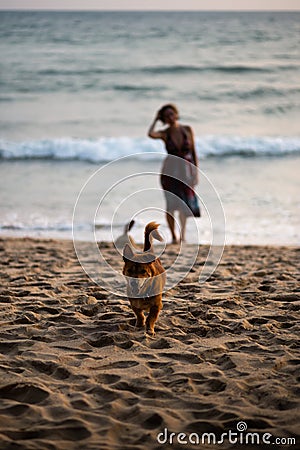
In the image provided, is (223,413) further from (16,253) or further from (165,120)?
(165,120)

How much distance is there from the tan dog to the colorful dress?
3.75 meters

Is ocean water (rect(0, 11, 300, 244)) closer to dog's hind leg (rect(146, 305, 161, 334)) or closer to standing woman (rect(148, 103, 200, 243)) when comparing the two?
standing woman (rect(148, 103, 200, 243))

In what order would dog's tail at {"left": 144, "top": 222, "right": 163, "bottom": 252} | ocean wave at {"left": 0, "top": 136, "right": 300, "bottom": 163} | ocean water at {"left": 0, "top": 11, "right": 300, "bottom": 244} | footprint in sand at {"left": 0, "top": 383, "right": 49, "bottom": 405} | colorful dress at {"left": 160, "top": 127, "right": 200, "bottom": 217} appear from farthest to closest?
ocean wave at {"left": 0, "top": 136, "right": 300, "bottom": 163}, ocean water at {"left": 0, "top": 11, "right": 300, "bottom": 244}, colorful dress at {"left": 160, "top": 127, "right": 200, "bottom": 217}, dog's tail at {"left": 144, "top": 222, "right": 163, "bottom": 252}, footprint in sand at {"left": 0, "top": 383, "right": 49, "bottom": 405}

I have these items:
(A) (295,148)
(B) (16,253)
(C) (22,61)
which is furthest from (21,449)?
(C) (22,61)

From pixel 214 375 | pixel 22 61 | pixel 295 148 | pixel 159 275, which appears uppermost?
pixel 22 61

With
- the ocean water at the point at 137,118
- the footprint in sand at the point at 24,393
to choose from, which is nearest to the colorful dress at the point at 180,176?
the ocean water at the point at 137,118

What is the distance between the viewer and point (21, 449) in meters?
2.96

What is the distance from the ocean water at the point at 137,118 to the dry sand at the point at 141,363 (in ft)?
3.03

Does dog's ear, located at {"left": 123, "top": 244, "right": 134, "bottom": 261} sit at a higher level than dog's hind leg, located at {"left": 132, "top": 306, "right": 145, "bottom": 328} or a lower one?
higher

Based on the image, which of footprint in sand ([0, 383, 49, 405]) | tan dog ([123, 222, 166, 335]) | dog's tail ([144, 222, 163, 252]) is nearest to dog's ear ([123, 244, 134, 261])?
tan dog ([123, 222, 166, 335])

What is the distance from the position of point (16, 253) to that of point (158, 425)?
4.55 meters

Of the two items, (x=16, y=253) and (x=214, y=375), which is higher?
(x=16, y=253)

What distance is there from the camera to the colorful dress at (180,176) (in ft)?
26.7

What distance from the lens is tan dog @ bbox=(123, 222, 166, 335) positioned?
409cm
